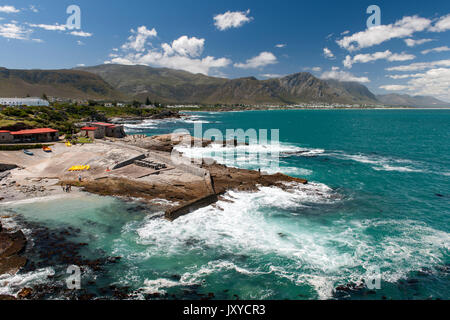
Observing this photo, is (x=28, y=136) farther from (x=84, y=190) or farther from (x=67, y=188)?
(x=84, y=190)

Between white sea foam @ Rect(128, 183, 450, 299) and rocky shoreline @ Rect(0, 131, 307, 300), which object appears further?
white sea foam @ Rect(128, 183, 450, 299)

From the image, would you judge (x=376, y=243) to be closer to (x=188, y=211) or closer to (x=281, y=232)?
(x=281, y=232)

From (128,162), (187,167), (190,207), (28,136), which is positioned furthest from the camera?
(28,136)

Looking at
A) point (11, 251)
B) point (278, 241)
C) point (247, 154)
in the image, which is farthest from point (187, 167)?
point (247, 154)

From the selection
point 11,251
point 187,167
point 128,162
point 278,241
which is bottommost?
point 278,241

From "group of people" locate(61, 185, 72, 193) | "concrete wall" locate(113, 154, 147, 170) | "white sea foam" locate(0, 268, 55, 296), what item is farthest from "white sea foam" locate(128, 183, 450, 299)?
"concrete wall" locate(113, 154, 147, 170)

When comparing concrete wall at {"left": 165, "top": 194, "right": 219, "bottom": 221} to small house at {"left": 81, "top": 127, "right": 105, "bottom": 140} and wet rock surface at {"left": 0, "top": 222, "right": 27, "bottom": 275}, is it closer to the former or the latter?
wet rock surface at {"left": 0, "top": 222, "right": 27, "bottom": 275}

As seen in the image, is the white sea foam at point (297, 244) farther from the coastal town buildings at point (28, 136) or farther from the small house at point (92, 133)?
the small house at point (92, 133)

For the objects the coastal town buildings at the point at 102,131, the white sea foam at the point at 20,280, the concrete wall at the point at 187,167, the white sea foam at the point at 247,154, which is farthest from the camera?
the coastal town buildings at the point at 102,131

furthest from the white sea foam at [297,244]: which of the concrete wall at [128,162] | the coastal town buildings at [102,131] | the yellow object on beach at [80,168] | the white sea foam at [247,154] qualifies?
the coastal town buildings at [102,131]

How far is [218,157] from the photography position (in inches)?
2181

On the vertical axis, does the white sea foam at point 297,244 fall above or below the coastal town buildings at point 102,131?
below
